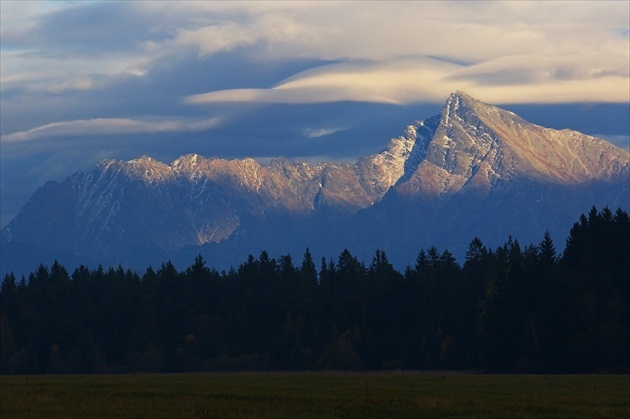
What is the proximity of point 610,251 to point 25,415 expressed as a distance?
339ft

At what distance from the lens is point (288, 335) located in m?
188

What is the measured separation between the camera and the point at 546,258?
6452 inches

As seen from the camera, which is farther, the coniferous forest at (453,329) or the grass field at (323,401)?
the coniferous forest at (453,329)

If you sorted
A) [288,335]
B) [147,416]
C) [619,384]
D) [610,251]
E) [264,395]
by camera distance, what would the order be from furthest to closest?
[288,335]
[610,251]
[619,384]
[264,395]
[147,416]

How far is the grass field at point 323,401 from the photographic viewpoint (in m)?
73.8

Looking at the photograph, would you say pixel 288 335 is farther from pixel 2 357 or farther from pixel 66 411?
pixel 66 411

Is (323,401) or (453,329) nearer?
(323,401)

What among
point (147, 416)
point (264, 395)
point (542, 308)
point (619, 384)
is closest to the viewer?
point (147, 416)

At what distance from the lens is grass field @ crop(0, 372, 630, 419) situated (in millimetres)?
73812

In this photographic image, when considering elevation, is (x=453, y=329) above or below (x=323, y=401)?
below

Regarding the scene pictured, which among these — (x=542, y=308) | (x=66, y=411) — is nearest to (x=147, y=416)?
(x=66, y=411)

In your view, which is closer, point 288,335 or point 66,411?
point 66,411

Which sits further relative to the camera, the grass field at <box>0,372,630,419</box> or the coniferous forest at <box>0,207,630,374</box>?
the coniferous forest at <box>0,207,630,374</box>

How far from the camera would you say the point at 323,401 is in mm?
82188
